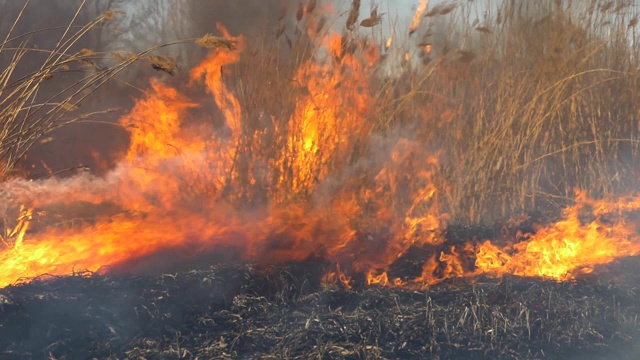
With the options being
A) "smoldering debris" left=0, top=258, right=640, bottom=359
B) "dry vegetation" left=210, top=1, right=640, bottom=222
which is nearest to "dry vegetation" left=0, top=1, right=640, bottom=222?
"dry vegetation" left=210, top=1, right=640, bottom=222

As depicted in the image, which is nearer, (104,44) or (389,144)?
(389,144)

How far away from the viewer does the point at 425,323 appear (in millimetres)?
3176

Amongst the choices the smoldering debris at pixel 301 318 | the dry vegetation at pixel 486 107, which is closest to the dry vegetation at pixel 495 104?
the dry vegetation at pixel 486 107

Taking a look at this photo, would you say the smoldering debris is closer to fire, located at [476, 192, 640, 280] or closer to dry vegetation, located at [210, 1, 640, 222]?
fire, located at [476, 192, 640, 280]

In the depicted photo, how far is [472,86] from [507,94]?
0.40m

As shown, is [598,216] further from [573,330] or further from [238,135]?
[238,135]

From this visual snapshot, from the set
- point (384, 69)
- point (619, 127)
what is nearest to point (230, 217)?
point (384, 69)

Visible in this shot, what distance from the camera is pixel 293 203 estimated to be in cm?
501

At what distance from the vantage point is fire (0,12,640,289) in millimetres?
3986

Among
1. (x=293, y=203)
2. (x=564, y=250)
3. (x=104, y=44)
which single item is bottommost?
(x=564, y=250)

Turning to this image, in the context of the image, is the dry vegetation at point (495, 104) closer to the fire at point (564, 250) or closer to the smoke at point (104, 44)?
the fire at point (564, 250)

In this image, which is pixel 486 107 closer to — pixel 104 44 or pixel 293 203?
pixel 293 203

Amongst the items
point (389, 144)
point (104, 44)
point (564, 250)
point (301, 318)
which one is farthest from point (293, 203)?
point (104, 44)

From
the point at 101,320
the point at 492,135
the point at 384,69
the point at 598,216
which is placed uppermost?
the point at 384,69
